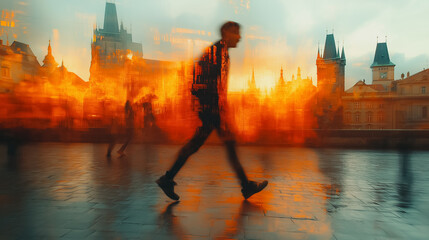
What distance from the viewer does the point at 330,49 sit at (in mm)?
103750

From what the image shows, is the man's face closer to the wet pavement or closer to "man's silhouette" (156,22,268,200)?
"man's silhouette" (156,22,268,200)

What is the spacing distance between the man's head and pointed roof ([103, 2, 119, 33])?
110468mm

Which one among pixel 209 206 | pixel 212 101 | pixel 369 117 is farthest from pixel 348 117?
pixel 209 206

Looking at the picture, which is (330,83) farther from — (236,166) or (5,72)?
(236,166)

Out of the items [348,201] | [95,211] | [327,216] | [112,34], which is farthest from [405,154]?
[112,34]

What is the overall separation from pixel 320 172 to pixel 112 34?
109 m

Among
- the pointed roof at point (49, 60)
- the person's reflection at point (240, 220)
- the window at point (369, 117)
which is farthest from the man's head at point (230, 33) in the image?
the window at point (369, 117)

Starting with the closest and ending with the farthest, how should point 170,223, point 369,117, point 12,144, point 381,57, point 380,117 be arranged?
point 170,223, point 12,144, point 380,117, point 369,117, point 381,57

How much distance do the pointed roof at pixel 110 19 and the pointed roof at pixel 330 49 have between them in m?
67.7

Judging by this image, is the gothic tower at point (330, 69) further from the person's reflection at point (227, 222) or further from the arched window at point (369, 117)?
the person's reflection at point (227, 222)

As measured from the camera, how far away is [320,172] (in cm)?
633

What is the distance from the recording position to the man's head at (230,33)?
4.00m

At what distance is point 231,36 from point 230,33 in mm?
38

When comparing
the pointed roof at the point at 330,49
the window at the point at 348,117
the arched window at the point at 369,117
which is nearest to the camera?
the arched window at the point at 369,117
